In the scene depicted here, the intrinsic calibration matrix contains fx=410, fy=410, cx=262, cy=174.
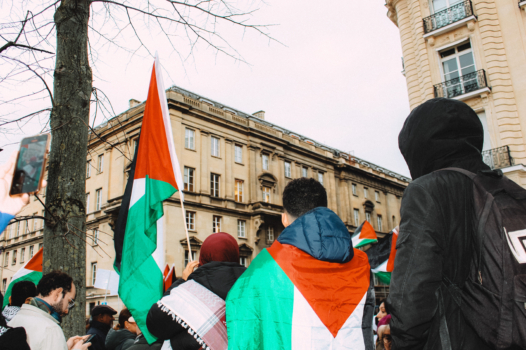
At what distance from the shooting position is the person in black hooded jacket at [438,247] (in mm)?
1521

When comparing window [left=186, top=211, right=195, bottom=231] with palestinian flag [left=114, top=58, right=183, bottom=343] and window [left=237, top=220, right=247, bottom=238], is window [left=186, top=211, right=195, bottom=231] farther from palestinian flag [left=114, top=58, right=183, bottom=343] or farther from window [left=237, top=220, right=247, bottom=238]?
palestinian flag [left=114, top=58, right=183, bottom=343]

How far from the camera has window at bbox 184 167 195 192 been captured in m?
26.9

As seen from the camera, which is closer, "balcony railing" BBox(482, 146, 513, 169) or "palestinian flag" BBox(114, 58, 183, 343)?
"palestinian flag" BBox(114, 58, 183, 343)

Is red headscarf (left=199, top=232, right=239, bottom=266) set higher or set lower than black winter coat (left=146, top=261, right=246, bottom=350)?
higher

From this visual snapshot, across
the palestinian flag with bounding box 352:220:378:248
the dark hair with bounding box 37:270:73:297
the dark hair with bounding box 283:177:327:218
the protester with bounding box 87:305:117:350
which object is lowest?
the protester with bounding box 87:305:117:350

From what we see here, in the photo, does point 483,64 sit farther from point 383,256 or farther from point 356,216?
point 356,216

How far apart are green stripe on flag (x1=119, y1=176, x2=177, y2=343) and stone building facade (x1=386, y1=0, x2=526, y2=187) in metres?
13.7

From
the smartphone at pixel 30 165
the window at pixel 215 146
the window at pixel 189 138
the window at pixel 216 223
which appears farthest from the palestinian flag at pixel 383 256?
the window at pixel 215 146

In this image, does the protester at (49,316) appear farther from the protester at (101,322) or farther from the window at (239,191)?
the window at (239,191)

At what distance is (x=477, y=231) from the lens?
5.11 ft

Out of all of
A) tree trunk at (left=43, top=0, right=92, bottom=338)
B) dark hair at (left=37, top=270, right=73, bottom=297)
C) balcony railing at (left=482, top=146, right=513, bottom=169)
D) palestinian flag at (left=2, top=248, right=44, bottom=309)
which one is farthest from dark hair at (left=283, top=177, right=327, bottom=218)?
balcony railing at (left=482, top=146, right=513, bottom=169)

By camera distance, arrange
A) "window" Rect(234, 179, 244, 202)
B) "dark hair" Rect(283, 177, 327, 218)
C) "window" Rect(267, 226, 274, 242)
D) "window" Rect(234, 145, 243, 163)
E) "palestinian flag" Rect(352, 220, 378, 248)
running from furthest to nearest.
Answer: "window" Rect(234, 145, 243, 163) < "window" Rect(267, 226, 274, 242) < "window" Rect(234, 179, 244, 202) < "palestinian flag" Rect(352, 220, 378, 248) < "dark hair" Rect(283, 177, 327, 218)

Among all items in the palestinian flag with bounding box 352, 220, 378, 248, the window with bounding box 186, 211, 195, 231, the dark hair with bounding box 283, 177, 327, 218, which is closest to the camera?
the dark hair with bounding box 283, 177, 327, 218

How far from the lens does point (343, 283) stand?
7.36ft
